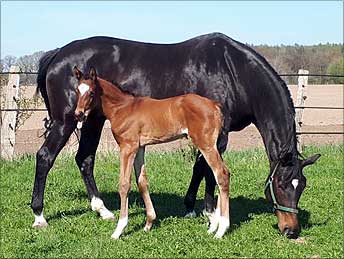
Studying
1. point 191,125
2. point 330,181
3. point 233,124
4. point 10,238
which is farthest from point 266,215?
point 10,238

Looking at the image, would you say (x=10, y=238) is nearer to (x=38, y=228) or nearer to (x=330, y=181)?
(x=38, y=228)

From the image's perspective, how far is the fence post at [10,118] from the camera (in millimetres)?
9846

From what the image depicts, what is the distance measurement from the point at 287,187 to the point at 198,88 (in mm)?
1434

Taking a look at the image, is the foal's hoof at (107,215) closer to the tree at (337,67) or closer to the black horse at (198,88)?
the black horse at (198,88)

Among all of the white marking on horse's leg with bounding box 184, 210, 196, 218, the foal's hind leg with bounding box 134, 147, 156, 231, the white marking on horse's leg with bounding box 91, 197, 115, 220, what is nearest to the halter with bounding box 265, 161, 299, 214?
the white marking on horse's leg with bounding box 184, 210, 196, 218

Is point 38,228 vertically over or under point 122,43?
under

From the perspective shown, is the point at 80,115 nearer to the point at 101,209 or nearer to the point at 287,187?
the point at 101,209

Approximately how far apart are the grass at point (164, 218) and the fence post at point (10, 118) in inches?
15.0

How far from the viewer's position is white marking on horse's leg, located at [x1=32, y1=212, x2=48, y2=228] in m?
5.97

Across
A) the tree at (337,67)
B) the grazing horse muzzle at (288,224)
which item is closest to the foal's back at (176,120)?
the grazing horse muzzle at (288,224)

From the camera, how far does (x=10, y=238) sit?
216 inches

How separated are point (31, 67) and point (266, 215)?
6324 millimetres

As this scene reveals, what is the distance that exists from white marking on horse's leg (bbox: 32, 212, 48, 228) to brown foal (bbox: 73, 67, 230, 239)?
970 millimetres

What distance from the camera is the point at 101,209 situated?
6.41 meters
